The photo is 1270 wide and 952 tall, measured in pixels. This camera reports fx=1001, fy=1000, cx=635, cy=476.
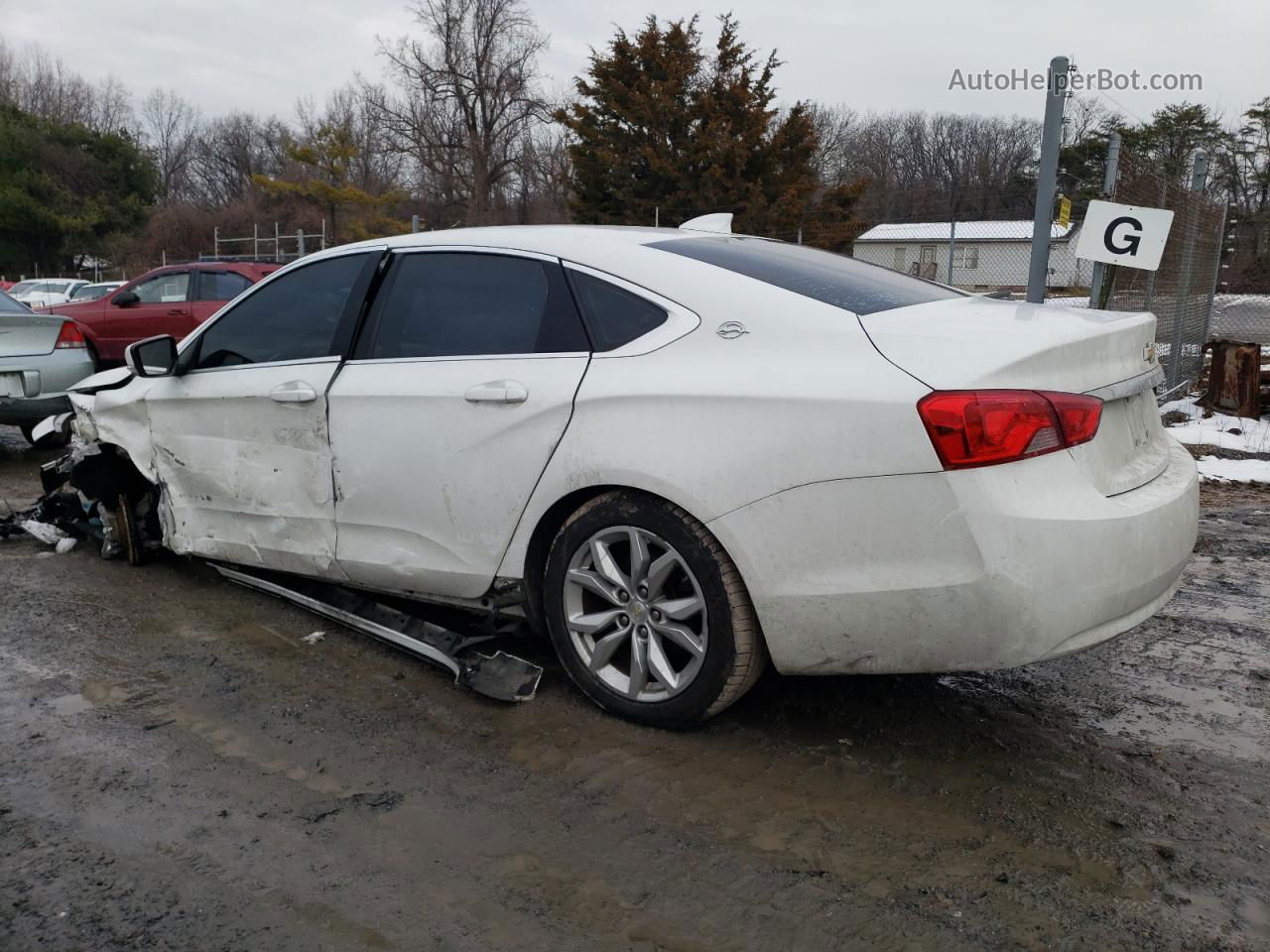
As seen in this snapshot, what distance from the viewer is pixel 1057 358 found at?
8.93ft

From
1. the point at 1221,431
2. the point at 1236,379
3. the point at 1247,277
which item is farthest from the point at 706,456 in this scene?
the point at 1247,277

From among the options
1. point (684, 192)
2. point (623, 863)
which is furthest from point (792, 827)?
point (684, 192)

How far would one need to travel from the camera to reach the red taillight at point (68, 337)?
816 centimetres

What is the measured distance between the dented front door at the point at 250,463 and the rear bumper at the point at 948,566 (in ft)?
5.92

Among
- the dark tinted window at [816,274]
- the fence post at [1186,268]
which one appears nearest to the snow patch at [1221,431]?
the fence post at [1186,268]

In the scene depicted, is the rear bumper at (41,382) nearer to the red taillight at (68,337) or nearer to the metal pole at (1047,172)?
the red taillight at (68,337)

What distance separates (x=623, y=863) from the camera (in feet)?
8.04

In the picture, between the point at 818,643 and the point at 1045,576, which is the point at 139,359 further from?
the point at 1045,576

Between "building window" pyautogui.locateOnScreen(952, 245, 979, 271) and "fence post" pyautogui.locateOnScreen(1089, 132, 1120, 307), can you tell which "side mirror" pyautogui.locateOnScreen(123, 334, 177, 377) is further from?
"building window" pyautogui.locateOnScreen(952, 245, 979, 271)

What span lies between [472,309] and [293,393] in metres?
0.85

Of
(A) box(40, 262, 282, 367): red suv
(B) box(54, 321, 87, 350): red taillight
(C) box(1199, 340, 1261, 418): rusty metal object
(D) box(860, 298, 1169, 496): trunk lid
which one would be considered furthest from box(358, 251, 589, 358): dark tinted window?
(C) box(1199, 340, 1261, 418): rusty metal object

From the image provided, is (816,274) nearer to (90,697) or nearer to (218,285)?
(90,697)

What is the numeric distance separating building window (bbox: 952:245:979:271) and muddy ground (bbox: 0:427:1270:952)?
19.2m

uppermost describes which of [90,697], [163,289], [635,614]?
[163,289]
